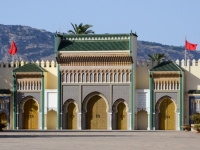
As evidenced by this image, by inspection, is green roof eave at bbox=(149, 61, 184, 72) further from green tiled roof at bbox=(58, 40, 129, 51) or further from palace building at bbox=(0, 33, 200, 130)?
green tiled roof at bbox=(58, 40, 129, 51)

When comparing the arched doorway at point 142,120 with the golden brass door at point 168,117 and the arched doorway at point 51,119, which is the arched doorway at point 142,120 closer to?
the golden brass door at point 168,117

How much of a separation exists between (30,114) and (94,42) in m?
7.72

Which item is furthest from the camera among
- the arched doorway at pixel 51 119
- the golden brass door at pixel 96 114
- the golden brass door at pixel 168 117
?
the arched doorway at pixel 51 119

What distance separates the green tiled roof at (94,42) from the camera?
232ft

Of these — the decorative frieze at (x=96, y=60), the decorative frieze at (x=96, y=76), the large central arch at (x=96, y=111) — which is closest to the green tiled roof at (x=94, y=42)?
the decorative frieze at (x=96, y=60)

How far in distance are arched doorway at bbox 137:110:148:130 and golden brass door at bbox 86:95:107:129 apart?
2570 millimetres

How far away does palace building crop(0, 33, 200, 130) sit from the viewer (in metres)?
69.9

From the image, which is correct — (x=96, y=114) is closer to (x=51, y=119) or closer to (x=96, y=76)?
(x=96, y=76)

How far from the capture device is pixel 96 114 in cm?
7119

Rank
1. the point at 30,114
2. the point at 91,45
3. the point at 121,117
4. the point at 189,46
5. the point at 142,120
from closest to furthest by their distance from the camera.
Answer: the point at 121,117
the point at 142,120
the point at 91,45
the point at 30,114
the point at 189,46

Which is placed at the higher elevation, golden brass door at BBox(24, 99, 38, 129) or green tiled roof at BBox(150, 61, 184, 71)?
green tiled roof at BBox(150, 61, 184, 71)

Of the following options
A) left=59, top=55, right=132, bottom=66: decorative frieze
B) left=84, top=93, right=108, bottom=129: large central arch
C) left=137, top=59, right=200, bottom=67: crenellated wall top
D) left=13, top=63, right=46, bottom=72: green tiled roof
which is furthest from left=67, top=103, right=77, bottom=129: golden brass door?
left=137, top=59, right=200, bottom=67: crenellated wall top

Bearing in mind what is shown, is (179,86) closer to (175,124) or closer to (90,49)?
(175,124)

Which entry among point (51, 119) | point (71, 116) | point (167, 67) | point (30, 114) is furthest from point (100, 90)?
point (30, 114)
